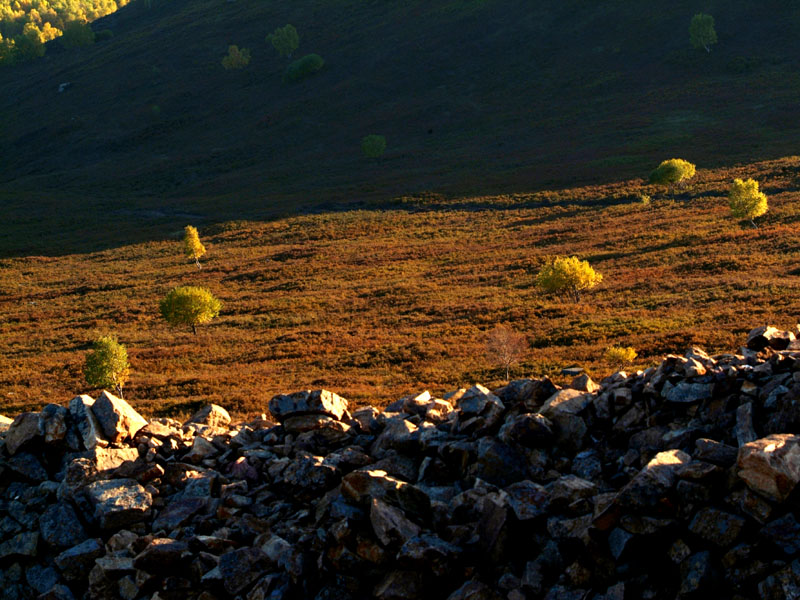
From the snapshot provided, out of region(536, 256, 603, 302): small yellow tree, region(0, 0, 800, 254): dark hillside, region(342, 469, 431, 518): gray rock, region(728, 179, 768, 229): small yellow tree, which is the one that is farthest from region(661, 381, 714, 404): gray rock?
region(0, 0, 800, 254): dark hillside

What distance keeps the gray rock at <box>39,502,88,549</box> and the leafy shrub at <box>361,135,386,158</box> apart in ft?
441

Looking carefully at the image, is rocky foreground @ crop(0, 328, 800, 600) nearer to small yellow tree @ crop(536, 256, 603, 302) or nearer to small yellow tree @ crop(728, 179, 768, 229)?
small yellow tree @ crop(536, 256, 603, 302)

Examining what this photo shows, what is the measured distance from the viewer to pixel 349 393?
3659 centimetres

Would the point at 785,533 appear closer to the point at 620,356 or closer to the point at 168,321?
the point at 620,356

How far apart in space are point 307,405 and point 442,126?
147 meters

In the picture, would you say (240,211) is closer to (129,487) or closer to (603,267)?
(603,267)

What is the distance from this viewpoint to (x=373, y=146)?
147500 mm

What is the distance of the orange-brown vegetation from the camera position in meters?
42.1

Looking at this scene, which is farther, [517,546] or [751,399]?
[751,399]

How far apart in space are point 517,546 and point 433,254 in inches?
2797

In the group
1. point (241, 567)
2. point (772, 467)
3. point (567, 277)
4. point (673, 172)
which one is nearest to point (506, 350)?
point (567, 277)

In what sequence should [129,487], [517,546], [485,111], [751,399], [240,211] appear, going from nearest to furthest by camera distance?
[517,546] < [751,399] < [129,487] < [240,211] < [485,111]

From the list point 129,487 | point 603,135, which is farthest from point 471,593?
point 603,135

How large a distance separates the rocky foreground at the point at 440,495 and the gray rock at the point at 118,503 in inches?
1.4
